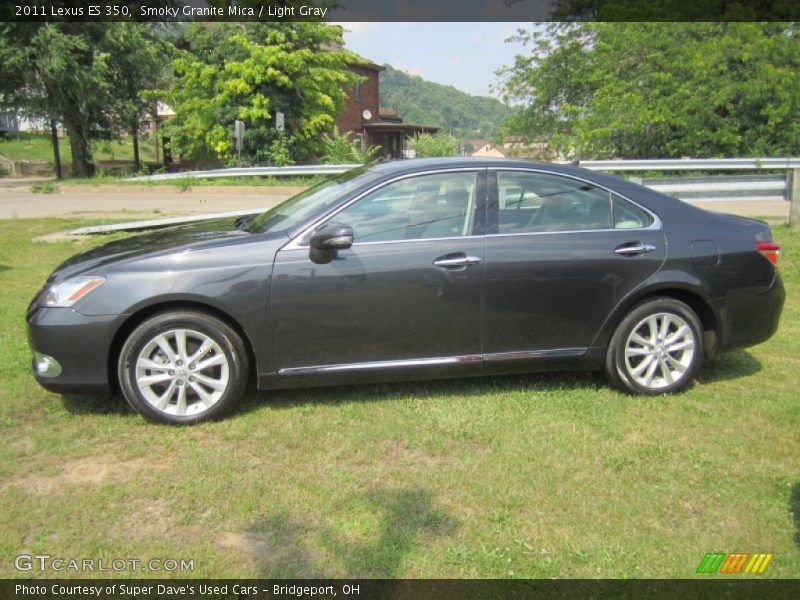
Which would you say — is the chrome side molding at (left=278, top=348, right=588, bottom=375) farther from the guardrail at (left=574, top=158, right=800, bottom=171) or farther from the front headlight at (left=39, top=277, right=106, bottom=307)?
the guardrail at (left=574, top=158, right=800, bottom=171)

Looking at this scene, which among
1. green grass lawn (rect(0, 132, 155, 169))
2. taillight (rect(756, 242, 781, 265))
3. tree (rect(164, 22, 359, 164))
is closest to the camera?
taillight (rect(756, 242, 781, 265))

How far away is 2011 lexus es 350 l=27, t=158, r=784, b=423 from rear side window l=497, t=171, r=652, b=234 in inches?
0.4

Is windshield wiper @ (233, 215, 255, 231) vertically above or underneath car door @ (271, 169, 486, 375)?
above

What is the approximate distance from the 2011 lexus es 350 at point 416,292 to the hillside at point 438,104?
101 m

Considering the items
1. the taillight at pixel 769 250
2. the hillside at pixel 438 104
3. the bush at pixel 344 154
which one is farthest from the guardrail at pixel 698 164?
the hillside at pixel 438 104

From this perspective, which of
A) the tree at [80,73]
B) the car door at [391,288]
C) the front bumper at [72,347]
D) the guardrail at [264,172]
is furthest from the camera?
the tree at [80,73]

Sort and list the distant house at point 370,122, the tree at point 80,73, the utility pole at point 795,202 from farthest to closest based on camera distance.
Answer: the distant house at point 370,122
the tree at point 80,73
the utility pole at point 795,202

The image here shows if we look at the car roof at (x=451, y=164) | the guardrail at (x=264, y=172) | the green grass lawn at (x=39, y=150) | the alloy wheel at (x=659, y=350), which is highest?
the green grass lawn at (x=39, y=150)

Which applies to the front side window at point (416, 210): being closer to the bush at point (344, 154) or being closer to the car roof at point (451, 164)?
the car roof at point (451, 164)

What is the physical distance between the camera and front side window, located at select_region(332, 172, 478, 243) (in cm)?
415

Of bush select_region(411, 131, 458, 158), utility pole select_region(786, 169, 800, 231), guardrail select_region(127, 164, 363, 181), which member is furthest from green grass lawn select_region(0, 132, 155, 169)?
utility pole select_region(786, 169, 800, 231)

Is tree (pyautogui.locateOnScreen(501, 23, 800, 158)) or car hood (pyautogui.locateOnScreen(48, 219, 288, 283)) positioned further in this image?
tree (pyautogui.locateOnScreen(501, 23, 800, 158))

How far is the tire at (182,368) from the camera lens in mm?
3867

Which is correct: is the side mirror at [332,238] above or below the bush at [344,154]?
below
